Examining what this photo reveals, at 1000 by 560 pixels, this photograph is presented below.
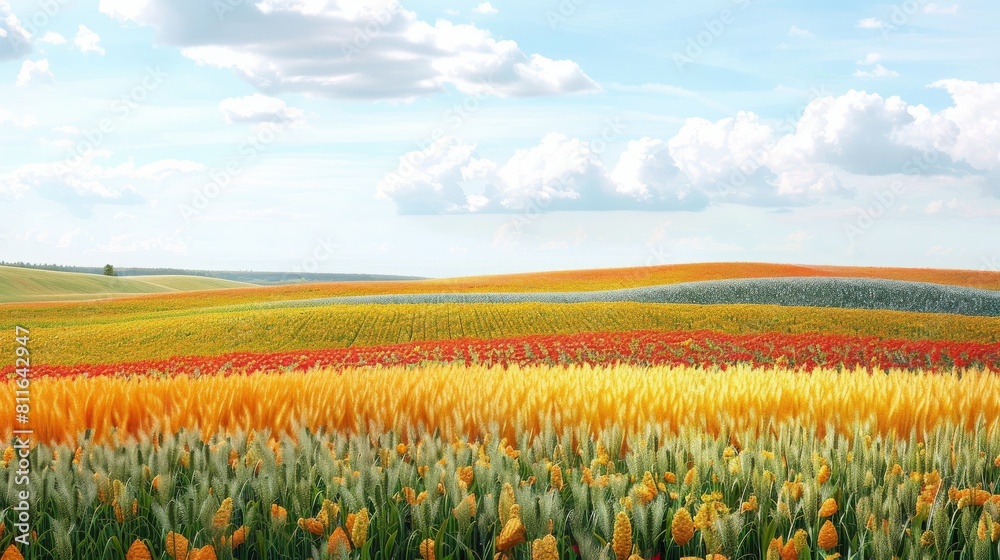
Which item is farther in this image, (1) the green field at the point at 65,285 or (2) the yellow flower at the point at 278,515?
(1) the green field at the point at 65,285

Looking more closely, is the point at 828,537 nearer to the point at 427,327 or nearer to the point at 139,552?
the point at 139,552

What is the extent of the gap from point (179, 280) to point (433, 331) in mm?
89610

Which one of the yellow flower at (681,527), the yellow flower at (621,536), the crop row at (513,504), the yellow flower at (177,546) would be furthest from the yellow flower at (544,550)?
the yellow flower at (177,546)

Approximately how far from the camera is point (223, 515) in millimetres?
3062

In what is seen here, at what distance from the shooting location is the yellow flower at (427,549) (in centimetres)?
286

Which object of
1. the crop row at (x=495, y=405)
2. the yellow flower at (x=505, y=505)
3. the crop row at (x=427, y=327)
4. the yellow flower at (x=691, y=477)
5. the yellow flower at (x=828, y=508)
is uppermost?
the yellow flower at (x=505, y=505)

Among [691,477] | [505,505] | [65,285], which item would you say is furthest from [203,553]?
[65,285]

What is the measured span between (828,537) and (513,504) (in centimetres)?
127

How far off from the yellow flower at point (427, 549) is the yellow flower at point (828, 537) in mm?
1555

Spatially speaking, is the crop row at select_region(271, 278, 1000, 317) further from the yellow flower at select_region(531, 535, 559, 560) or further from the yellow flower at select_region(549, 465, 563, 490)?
the yellow flower at select_region(531, 535, 559, 560)

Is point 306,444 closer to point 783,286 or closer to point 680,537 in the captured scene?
point 680,537

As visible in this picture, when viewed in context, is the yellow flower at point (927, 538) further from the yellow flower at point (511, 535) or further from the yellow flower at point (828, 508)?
the yellow flower at point (511, 535)

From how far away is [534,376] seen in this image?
781 cm

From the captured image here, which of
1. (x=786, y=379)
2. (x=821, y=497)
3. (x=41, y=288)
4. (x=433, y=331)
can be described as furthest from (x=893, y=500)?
(x=41, y=288)
